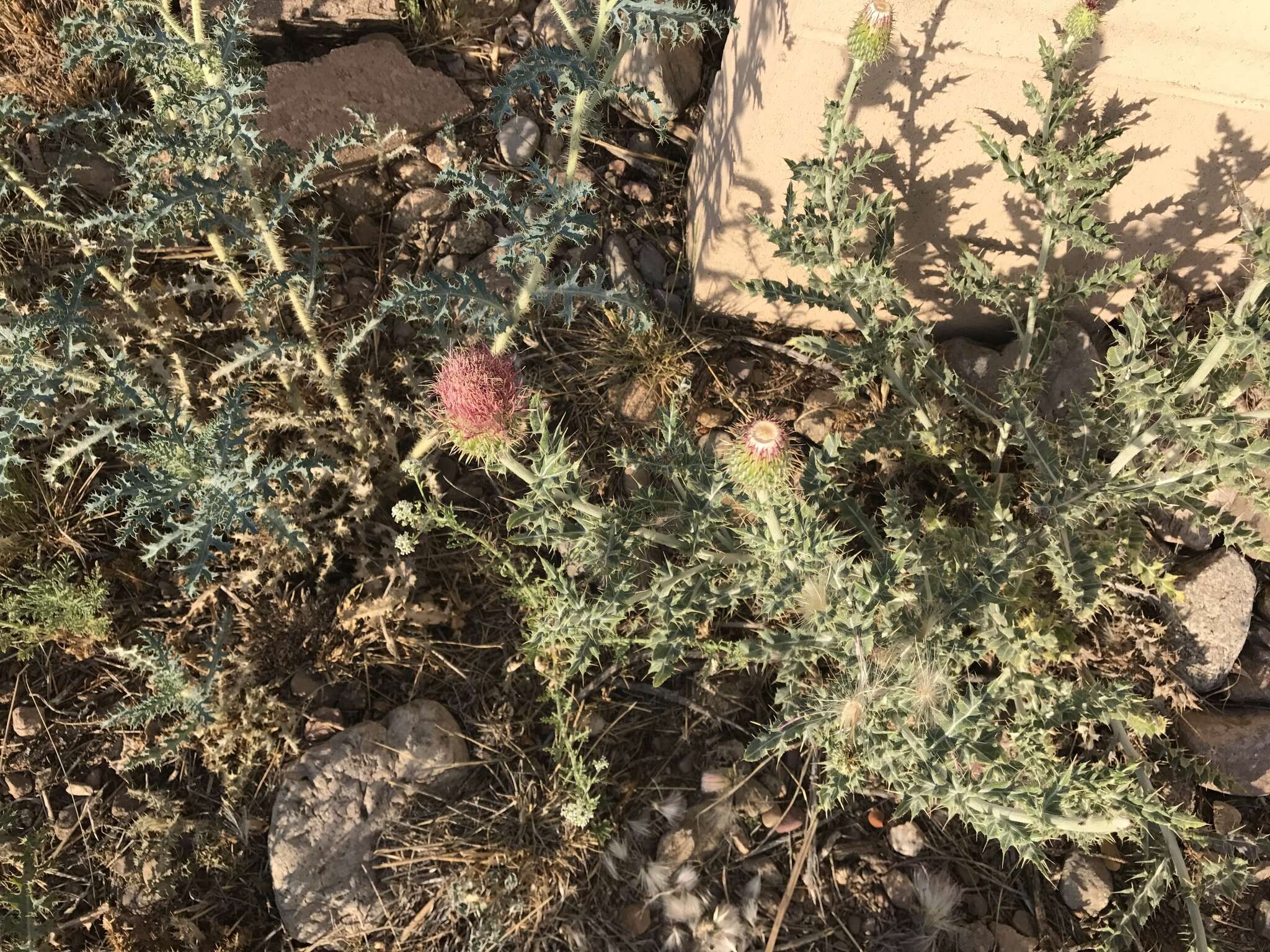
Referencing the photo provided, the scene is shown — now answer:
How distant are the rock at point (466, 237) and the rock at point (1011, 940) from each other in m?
3.25

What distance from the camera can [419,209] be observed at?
3.71m

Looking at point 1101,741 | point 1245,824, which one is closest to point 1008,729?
point 1101,741

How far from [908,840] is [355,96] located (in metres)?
3.67

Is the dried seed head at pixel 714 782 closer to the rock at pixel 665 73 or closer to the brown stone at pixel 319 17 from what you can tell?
the rock at pixel 665 73

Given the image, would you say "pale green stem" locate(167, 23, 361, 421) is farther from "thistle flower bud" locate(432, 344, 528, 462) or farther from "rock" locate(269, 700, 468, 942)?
"rock" locate(269, 700, 468, 942)

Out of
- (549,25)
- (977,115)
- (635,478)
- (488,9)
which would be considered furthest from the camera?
(488,9)

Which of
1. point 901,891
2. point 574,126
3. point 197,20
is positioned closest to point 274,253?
point 197,20

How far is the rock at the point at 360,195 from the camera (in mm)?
3668

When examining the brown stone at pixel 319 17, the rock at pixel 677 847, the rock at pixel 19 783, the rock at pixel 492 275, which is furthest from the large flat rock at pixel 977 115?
the rock at pixel 19 783

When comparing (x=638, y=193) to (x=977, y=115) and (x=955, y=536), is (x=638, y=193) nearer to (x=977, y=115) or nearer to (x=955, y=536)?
(x=977, y=115)

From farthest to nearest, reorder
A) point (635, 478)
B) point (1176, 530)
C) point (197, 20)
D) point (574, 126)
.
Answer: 1. point (635, 478)
2. point (1176, 530)
3. point (574, 126)
4. point (197, 20)

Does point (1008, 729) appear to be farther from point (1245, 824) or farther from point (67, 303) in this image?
point (67, 303)

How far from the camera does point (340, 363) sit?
9.89ft

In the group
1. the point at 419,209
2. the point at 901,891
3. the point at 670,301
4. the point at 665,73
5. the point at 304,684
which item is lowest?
the point at 901,891
